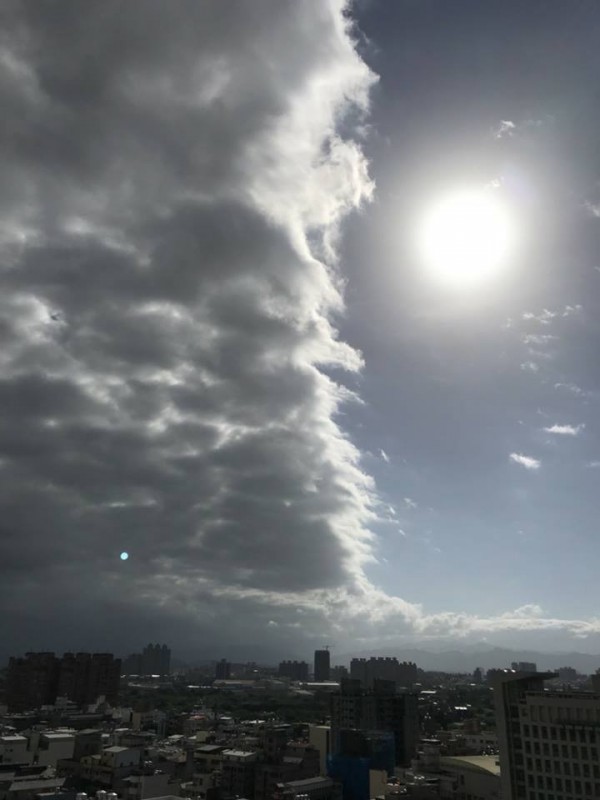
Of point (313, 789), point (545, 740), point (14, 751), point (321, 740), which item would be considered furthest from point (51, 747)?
point (545, 740)

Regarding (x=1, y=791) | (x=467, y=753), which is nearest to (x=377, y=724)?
(x=467, y=753)

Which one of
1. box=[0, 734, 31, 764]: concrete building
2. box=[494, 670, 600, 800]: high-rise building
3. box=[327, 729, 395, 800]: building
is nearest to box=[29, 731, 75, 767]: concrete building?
box=[0, 734, 31, 764]: concrete building

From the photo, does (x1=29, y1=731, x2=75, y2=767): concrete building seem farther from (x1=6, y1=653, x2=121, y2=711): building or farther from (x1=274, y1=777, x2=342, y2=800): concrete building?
(x1=6, y1=653, x2=121, y2=711): building

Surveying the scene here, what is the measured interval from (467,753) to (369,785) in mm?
29331

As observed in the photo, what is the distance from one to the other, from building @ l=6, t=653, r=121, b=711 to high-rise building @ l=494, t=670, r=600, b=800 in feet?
520

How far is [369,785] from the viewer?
76938 millimetres

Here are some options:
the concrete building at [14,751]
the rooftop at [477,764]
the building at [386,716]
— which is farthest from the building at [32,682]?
the rooftop at [477,764]

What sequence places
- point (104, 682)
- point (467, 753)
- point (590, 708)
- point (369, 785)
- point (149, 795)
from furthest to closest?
1. point (104, 682)
2. point (467, 753)
3. point (369, 785)
4. point (149, 795)
5. point (590, 708)

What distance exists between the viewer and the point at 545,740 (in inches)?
1970

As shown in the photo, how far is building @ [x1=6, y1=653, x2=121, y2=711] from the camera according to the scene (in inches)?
6885

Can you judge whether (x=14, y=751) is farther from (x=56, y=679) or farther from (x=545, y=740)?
(x=56, y=679)

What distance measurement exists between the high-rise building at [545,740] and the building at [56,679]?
520 ft

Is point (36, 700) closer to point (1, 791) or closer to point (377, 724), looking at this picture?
point (377, 724)

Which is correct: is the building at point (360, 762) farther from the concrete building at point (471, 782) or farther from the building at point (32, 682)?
the building at point (32, 682)
